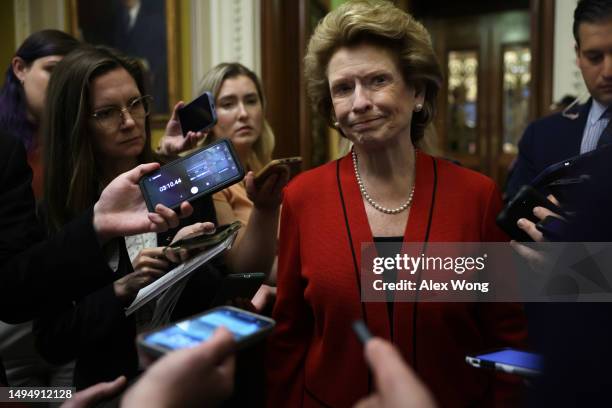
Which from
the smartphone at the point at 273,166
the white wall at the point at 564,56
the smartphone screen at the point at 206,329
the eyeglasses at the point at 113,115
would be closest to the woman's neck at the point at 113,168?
the eyeglasses at the point at 113,115

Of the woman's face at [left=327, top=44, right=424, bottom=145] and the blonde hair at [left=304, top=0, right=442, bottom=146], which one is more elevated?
the blonde hair at [left=304, top=0, right=442, bottom=146]

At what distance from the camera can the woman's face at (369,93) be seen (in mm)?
1551

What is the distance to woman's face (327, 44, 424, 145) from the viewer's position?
1.55 metres

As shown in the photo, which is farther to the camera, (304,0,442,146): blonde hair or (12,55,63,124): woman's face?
(12,55,63,124): woman's face

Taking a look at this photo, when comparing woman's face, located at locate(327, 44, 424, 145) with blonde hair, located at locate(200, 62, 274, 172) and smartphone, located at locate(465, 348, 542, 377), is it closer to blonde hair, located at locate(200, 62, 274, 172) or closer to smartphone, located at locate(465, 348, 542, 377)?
smartphone, located at locate(465, 348, 542, 377)

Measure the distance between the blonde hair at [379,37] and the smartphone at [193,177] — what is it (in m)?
0.43

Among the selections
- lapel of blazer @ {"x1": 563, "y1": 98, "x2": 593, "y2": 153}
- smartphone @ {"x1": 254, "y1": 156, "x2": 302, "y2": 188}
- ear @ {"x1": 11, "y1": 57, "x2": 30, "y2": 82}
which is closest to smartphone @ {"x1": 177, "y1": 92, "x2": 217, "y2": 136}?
smartphone @ {"x1": 254, "y1": 156, "x2": 302, "y2": 188}

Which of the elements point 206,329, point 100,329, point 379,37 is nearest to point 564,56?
point 379,37

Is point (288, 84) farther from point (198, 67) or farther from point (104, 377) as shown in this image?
point (104, 377)

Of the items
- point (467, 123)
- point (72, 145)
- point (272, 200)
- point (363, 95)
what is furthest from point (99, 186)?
point (467, 123)

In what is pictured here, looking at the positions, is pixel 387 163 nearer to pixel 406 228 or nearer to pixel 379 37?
pixel 406 228

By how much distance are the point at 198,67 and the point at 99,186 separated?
3090 mm

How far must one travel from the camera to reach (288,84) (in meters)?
4.47

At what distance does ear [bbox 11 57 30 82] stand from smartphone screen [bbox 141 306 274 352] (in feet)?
6.36
